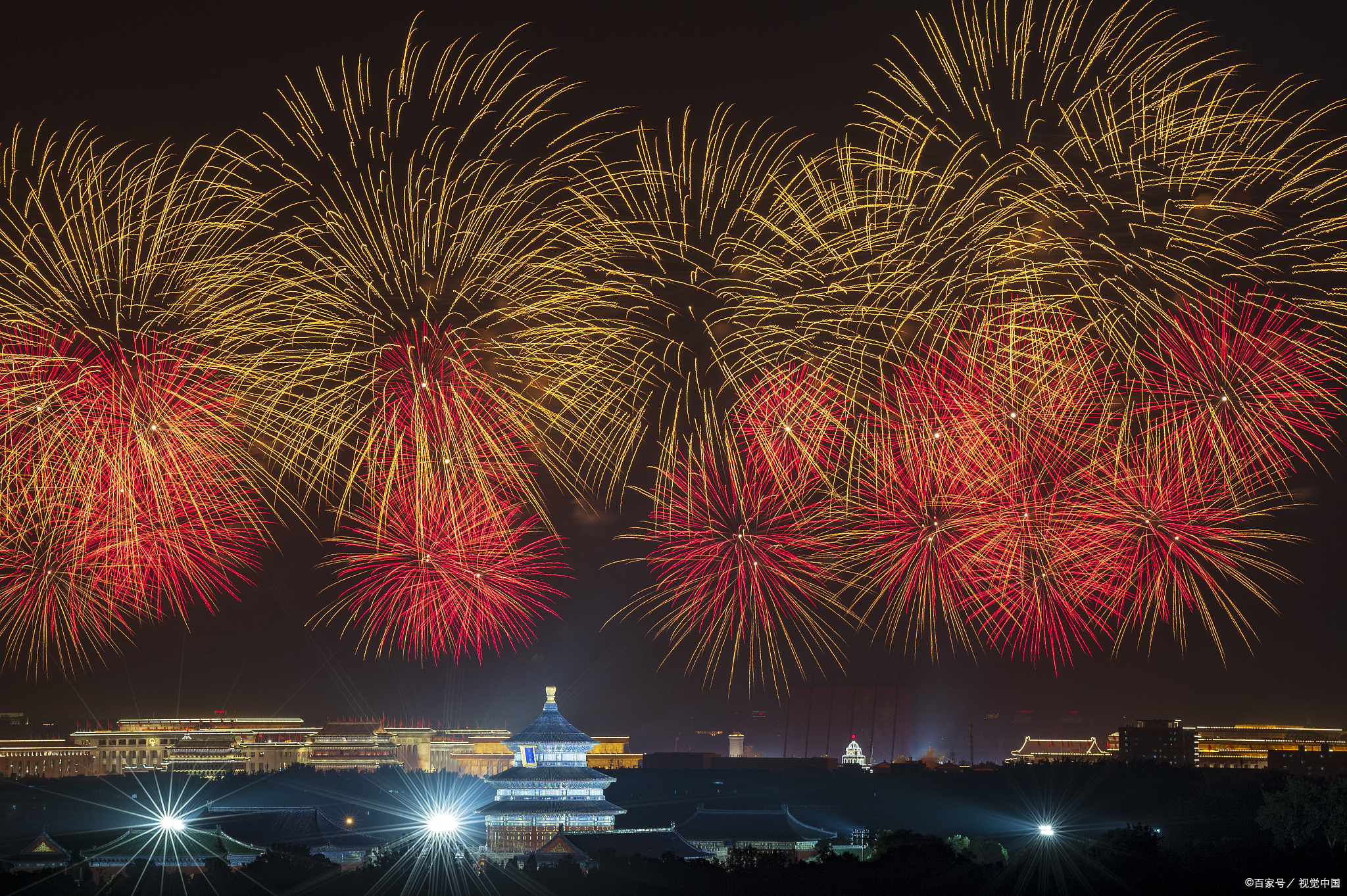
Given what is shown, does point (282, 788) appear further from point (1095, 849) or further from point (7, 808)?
point (1095, 849)

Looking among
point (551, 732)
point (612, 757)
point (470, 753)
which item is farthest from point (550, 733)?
point (470, 753)

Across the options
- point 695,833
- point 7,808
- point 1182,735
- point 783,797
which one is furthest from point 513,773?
point 1182,735

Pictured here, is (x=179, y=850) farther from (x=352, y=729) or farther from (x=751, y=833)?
(x=352, y=729)

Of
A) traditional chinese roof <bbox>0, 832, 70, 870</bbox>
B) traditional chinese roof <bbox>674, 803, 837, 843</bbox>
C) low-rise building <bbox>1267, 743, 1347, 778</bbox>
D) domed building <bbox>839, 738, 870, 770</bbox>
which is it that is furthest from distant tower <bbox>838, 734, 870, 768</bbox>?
traditional chinese roof <bbox>0, 832, 70, 870</bbox>

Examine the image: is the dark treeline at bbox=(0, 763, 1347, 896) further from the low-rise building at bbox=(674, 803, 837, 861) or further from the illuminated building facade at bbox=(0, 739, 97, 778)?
the illuminated building facade at bbox=(0, 739, 97, 778)

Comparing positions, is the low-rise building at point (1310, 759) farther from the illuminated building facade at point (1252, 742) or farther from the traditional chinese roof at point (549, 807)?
the traditional chinese roof at point (549, 807)

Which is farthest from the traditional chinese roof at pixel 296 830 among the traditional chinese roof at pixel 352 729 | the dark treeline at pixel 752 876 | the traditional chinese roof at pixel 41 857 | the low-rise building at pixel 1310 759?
the traditional chinese roof at pixel 352 729
